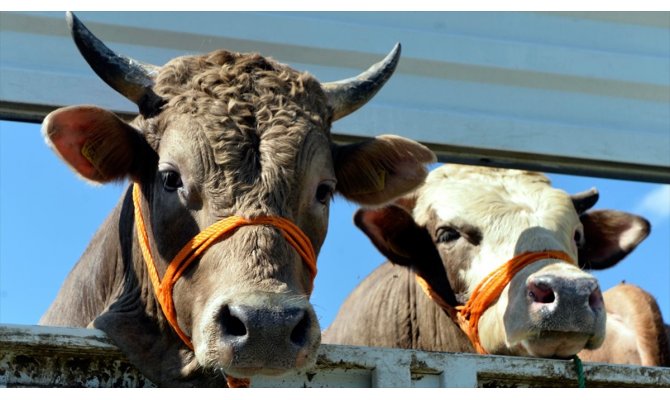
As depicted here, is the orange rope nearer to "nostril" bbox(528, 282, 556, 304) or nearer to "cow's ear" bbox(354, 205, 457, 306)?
"nostril" bbox(528, 282, 556, 304)

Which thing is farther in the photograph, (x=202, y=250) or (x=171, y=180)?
(x=171, y=180)

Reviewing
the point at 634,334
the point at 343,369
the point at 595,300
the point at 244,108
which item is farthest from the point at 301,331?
the point at 634,334

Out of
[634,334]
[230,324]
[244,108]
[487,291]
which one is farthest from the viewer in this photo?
[634,334]

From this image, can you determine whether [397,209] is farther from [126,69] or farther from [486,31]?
[126,69]

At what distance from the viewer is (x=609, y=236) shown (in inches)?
299

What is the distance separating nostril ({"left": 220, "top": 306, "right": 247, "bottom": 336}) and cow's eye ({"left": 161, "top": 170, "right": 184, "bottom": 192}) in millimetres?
838

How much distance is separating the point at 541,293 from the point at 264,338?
7.21 feet

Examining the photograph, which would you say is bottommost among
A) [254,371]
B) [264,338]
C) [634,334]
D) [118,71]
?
[254,371]

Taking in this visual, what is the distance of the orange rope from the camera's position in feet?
14.9

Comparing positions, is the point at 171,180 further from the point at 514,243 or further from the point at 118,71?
the point at 514,243

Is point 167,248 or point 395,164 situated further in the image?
point 395,164

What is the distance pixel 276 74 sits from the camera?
5273 mm

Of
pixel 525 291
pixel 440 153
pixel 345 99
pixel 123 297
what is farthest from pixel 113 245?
pixel 525 291

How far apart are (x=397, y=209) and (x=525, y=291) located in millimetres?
1358
